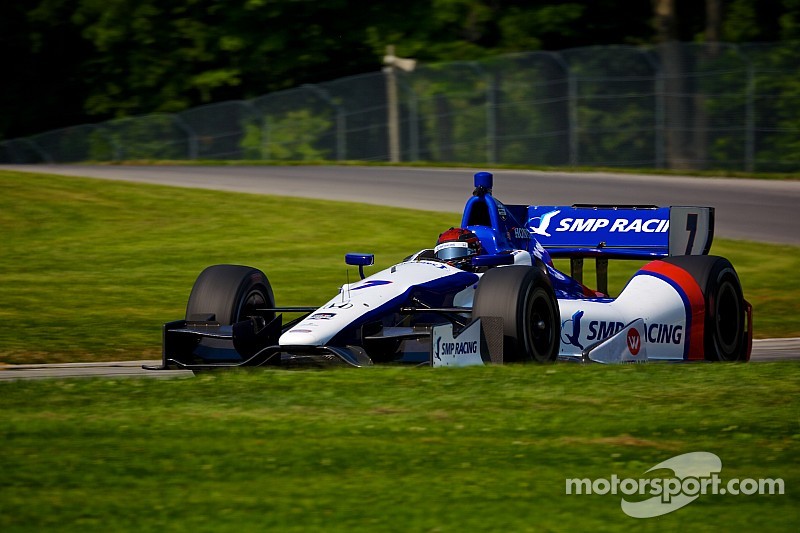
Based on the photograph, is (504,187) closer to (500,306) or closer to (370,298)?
(370,298)

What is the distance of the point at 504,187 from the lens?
25438mm

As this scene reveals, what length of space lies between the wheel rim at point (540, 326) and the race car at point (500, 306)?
0.01 meters

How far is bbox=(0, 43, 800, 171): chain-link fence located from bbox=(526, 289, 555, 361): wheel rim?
66.8 feet

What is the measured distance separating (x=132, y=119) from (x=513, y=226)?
2498 centimetres

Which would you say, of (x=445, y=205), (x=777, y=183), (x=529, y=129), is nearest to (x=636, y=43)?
(x=529, y=129)

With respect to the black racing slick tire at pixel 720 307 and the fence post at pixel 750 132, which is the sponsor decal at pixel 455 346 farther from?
the fence post at pixel 750 132

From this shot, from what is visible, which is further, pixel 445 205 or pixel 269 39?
pixel 269 39

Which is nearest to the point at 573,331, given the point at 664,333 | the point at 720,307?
the point at 664,333

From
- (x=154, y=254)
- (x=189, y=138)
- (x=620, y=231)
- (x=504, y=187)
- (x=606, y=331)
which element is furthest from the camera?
(x=189, y=138)

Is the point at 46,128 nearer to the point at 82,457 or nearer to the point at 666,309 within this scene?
the point at 666,309

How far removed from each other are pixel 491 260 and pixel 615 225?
1901mm

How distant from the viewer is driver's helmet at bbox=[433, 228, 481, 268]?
410 inches

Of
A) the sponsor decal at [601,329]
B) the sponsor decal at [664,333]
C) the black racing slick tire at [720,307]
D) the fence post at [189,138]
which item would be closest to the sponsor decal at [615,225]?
the black racing slick tire at [720,307]

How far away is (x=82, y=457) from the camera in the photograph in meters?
6.57
